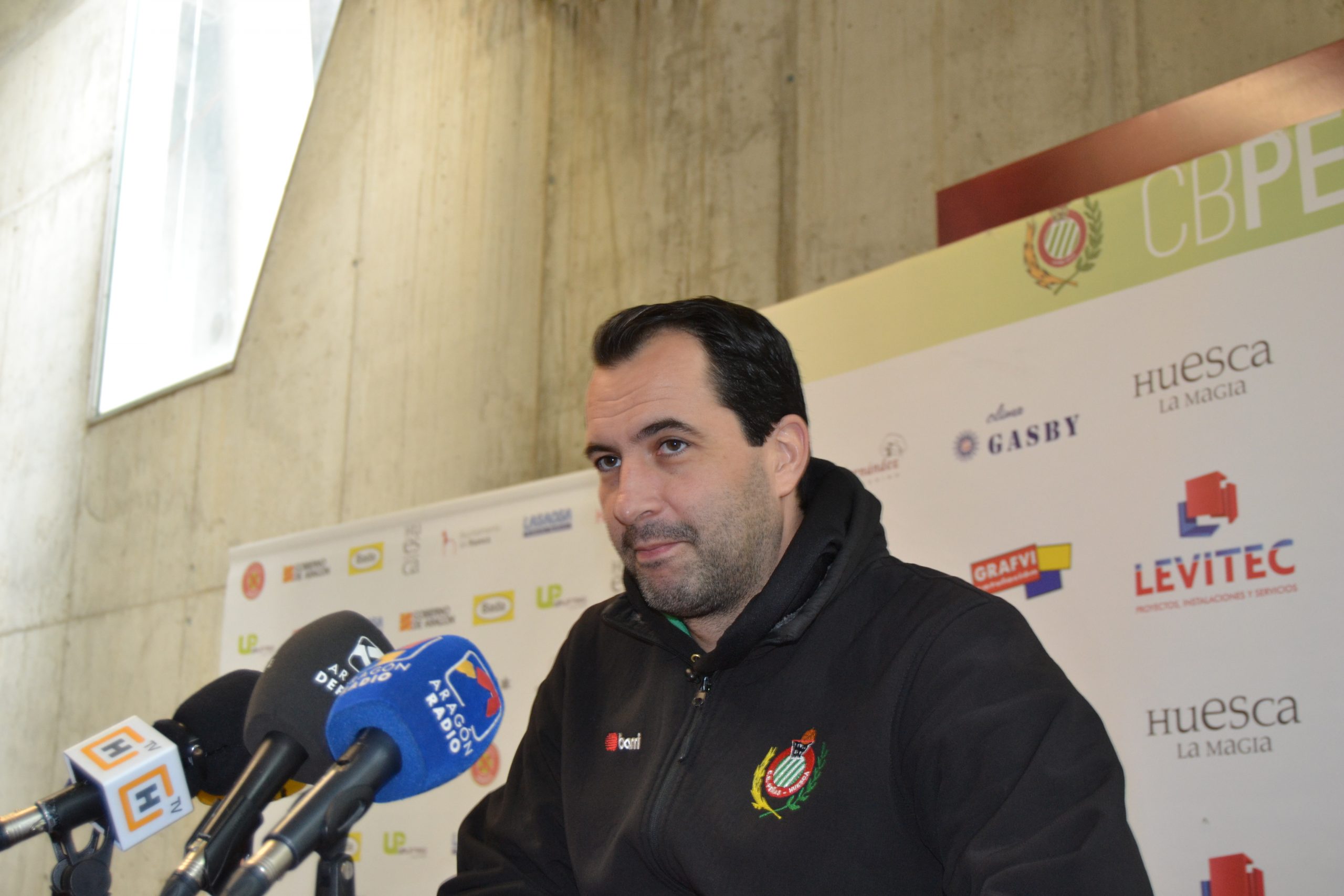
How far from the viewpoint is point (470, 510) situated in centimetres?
379

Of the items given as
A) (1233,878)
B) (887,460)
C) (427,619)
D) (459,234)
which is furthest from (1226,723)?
(459,234)

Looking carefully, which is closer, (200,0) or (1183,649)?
(1183,649)

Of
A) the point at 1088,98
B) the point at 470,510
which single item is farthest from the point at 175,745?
the point at 1088,98

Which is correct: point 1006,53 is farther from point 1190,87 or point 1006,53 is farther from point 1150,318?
point 1150,318

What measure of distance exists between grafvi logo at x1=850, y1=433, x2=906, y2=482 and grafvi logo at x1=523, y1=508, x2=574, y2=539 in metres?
1.07

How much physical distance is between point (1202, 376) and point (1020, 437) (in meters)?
0.39

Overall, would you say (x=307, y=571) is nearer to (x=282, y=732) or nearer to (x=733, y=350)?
(x=733, y=350)

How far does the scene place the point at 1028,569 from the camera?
242 centimetres

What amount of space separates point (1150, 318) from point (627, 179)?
2.32 metres

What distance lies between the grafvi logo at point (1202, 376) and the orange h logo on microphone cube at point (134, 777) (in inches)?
72.3

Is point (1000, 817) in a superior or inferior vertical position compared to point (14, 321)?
inferior

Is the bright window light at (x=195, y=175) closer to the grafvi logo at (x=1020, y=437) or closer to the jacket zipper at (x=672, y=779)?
the grafvi logo at (x=1020, y=437)

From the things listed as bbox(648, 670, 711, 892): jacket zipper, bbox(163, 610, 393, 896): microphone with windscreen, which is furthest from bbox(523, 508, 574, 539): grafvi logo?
bbox(163, 610, 393, 896): microphone with windscreen

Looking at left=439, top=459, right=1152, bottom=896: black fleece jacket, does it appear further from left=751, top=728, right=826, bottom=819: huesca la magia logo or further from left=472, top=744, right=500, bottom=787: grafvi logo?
left=472, top=744, right=500, bottom=787: grafvi logo
